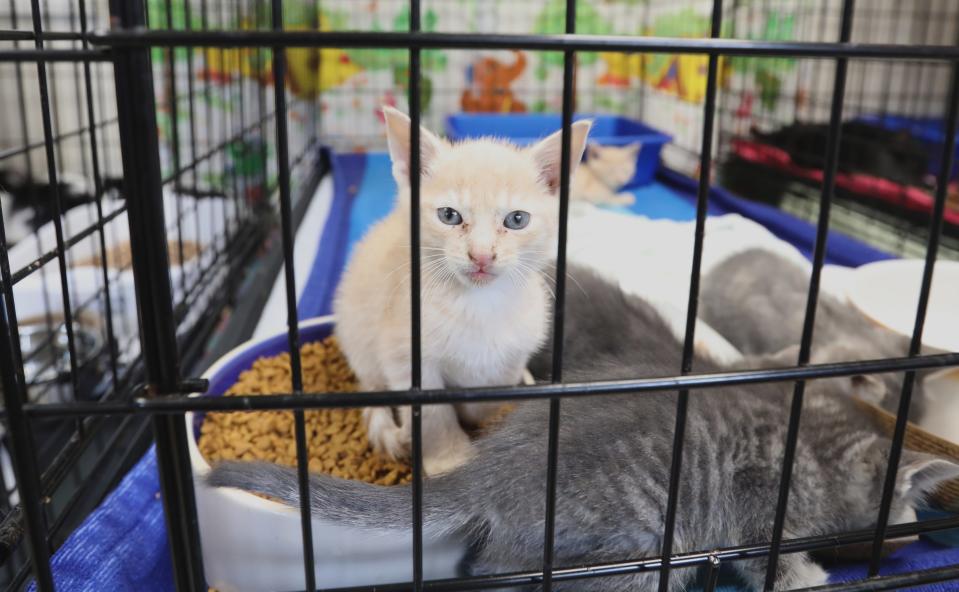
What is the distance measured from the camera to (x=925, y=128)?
11.3ft

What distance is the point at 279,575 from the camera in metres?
0.88

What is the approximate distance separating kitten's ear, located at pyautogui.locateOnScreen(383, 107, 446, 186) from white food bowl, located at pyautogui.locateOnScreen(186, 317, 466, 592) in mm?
431

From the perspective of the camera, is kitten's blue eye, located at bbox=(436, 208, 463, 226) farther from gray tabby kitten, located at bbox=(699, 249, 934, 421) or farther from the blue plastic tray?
the blue plastic tray

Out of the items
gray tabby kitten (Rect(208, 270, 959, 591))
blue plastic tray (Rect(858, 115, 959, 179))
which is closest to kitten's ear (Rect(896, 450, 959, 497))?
gray tabby kitten (Rect(208, 270, 959, 591))

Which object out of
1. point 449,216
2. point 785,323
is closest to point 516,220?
point 449,216

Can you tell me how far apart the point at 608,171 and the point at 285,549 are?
259 cm

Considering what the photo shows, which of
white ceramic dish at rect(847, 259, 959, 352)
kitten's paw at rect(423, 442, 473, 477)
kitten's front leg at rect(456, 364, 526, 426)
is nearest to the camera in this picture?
kitten's paw at rect(423, 442, 473, 477)

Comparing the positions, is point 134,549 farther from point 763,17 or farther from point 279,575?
point 763,17

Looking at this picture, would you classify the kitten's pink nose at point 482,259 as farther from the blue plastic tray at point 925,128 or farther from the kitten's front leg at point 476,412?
the blue plastic tray at point 925,128

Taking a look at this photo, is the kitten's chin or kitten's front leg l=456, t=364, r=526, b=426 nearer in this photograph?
the kitten's chin

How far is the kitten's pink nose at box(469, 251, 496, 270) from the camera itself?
0.90 m

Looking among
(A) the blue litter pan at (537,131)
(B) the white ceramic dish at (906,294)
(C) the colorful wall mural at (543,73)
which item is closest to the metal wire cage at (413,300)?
(B) the white ceramic dish at (906,294)

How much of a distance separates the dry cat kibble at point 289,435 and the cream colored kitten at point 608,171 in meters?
1.98

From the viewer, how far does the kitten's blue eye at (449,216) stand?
96 cm
